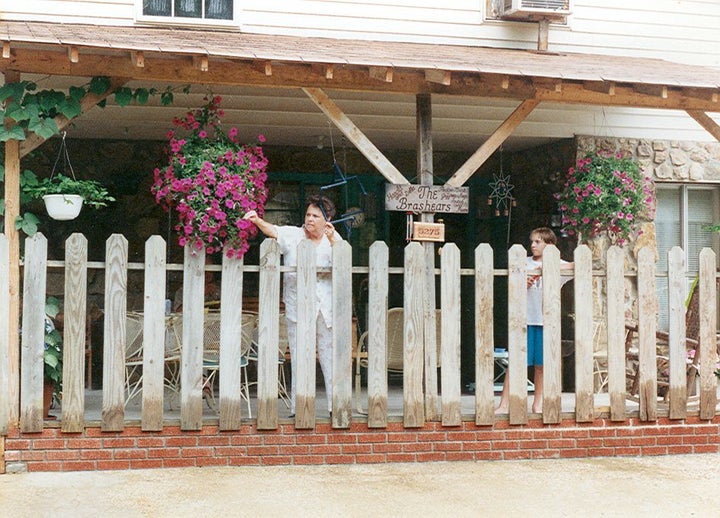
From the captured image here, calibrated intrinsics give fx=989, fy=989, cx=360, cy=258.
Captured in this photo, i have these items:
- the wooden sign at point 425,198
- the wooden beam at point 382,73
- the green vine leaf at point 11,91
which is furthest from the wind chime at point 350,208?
the green vine leaf at point 11,91

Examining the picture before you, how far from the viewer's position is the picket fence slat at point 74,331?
20.7ft

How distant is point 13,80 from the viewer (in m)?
6.54

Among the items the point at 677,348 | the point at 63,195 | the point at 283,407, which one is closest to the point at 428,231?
the point at 283,407

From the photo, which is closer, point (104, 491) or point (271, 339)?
point (104, 491)

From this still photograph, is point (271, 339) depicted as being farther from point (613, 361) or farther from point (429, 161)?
point (613, 361)

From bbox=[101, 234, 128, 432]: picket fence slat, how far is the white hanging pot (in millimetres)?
487

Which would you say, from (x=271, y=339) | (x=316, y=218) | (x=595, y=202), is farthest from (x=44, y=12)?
(x=595, y=202)

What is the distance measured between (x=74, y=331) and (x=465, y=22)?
184 inches

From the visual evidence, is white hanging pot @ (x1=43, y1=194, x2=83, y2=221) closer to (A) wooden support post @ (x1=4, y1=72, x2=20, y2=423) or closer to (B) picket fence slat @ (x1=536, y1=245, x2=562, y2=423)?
(A) wooden support post @ (x1=4, y1=72, x2=20, y2=423)

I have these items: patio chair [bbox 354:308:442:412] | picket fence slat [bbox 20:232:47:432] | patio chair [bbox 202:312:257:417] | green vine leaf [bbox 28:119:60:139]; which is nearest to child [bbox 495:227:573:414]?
patio chair [bbox 354:308:442:412]

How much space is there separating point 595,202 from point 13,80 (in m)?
5.04

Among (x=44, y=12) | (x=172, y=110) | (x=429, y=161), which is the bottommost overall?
(x=429, y=161)

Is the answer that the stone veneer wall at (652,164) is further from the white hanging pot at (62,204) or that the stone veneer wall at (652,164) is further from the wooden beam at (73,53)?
the wooden beam at (73,53)

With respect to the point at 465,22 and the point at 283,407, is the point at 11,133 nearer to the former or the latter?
the point at 283,407
